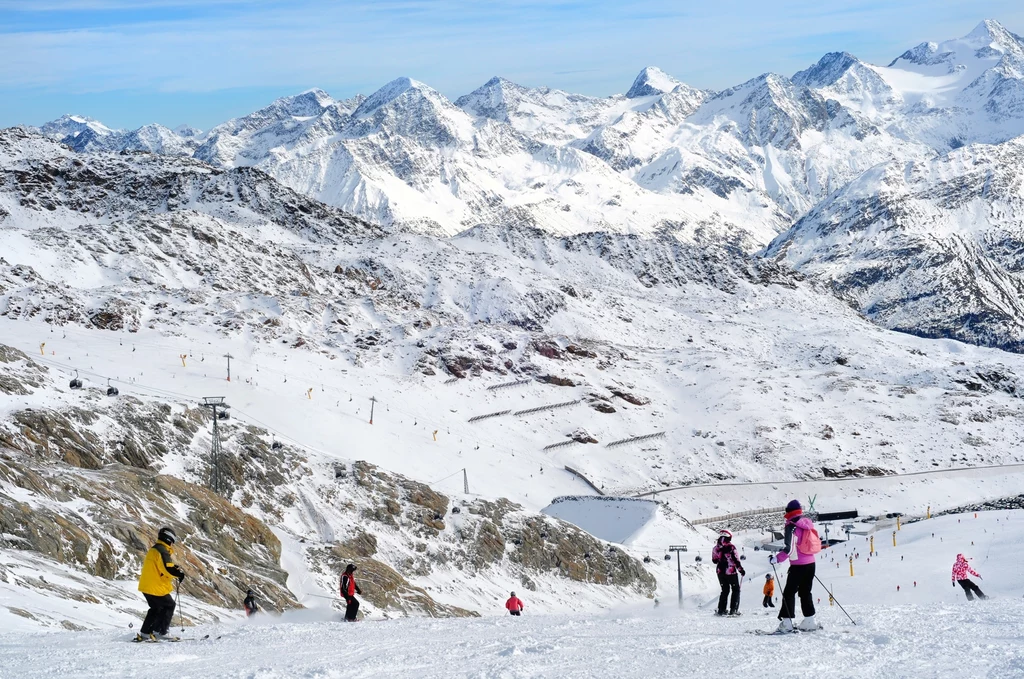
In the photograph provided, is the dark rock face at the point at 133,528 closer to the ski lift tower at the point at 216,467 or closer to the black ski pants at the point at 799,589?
the ski lift tower at the point at 216,467

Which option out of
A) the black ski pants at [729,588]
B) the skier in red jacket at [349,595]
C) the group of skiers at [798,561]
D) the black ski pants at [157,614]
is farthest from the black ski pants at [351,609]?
the group of skiers at [798,561]

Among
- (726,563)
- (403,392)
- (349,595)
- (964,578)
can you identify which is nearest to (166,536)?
(349,595)

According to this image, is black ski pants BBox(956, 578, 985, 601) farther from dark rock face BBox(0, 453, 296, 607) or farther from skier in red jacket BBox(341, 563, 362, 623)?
dark rock face BBox(0, 453, 296, 607)

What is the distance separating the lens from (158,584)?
14719 mm

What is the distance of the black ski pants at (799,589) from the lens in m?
14.0

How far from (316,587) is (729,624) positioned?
2359 cm

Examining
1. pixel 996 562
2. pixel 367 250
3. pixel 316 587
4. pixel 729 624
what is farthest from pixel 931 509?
pixel 367 250

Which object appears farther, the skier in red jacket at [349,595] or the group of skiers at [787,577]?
the skier in red jacket at [349,595]

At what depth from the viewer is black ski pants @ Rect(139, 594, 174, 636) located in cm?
1480

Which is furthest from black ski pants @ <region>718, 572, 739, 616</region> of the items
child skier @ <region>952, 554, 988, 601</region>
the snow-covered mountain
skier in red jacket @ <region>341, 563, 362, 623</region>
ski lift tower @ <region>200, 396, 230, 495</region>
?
ski lift tower @ <region>200, 396, 230, 495</region>

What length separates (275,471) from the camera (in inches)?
1966

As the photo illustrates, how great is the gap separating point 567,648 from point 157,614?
20.4 feet

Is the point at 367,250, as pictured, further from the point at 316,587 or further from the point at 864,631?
the point at 864,631

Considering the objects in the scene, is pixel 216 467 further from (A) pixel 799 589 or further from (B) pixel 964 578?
(A) pixel 799 589
